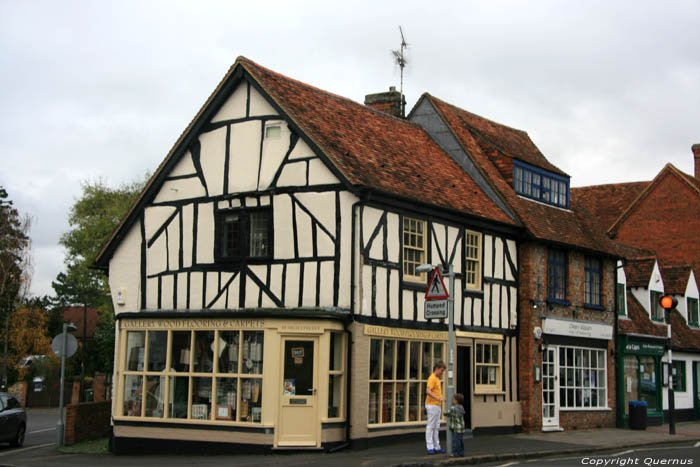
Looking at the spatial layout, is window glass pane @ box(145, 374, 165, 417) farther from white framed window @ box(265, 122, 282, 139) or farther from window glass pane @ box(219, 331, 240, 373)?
white framed window @ box(265, 122, 282, 139)

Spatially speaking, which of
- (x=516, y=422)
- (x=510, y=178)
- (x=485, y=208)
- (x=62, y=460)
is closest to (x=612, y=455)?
(x=516, y=422)

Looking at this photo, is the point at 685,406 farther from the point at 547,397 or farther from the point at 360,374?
the point at 360,374

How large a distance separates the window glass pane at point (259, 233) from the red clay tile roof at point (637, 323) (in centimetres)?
1390

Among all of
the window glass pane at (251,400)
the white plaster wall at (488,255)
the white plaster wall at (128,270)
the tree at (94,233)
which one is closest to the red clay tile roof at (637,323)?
the white plaster wall at (488,255)

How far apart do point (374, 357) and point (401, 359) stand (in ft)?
3.52

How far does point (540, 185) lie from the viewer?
2756 centimetres

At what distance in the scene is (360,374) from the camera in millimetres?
19016

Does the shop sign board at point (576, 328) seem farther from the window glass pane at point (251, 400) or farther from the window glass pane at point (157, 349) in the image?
the window glass pane at point (157, 349)

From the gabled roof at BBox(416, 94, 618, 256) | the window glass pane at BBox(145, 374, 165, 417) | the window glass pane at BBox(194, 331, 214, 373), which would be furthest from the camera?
the gabled roof at BBox(416, 94, 618, 256)

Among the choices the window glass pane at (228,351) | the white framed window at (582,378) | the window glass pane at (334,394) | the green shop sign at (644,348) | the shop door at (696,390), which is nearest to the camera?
the window glass pane at (334,394)

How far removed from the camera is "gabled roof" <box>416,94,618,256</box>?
25234 millimetres

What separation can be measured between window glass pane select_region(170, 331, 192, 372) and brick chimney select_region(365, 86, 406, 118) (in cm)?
1108

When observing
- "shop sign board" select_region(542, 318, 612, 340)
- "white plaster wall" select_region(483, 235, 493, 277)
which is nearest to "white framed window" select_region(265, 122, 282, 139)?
"white plaster wall" select_region(483, 235, 493, 277)

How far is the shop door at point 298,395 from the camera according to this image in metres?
18.4
